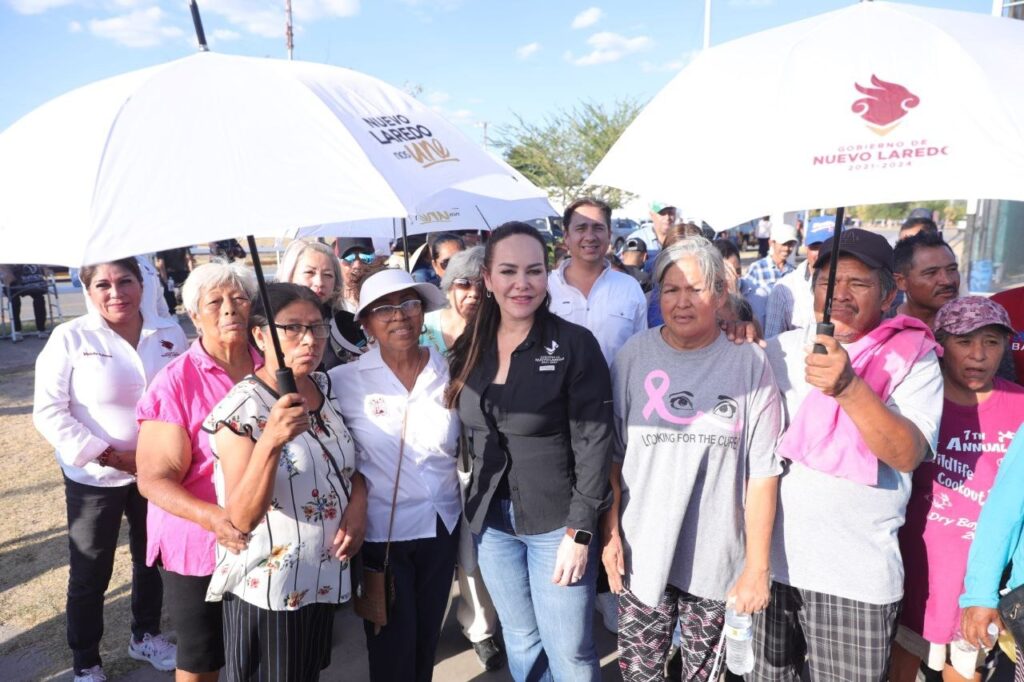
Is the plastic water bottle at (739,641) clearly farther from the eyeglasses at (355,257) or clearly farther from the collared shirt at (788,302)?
the eyeglasses at (355,257)

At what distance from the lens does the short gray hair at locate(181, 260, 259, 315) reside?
2.67 m

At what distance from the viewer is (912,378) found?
2.07 meters

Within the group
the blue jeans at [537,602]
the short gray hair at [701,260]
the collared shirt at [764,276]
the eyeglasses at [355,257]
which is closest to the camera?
the short gray hair at [701,260]

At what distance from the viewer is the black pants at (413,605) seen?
2.51 metres

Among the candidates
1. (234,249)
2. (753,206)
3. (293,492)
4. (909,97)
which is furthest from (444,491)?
(234,249)

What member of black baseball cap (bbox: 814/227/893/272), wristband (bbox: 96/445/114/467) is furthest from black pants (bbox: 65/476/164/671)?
black baseball cap (bbox: 814/227/893/272)

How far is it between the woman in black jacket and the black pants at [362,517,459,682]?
0.21 m

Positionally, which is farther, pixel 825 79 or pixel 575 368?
pixel 575 368

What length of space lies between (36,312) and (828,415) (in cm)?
1491

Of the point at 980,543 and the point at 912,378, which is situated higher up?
the point at 912,378

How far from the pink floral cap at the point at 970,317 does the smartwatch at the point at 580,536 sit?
1588 mm

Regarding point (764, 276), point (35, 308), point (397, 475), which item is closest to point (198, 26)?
point (397, 475)

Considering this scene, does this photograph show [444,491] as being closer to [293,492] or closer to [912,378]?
[293,492]

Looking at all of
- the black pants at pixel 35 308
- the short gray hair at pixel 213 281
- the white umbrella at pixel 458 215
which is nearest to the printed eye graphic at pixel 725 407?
the white umbrella at pixel 458 215
